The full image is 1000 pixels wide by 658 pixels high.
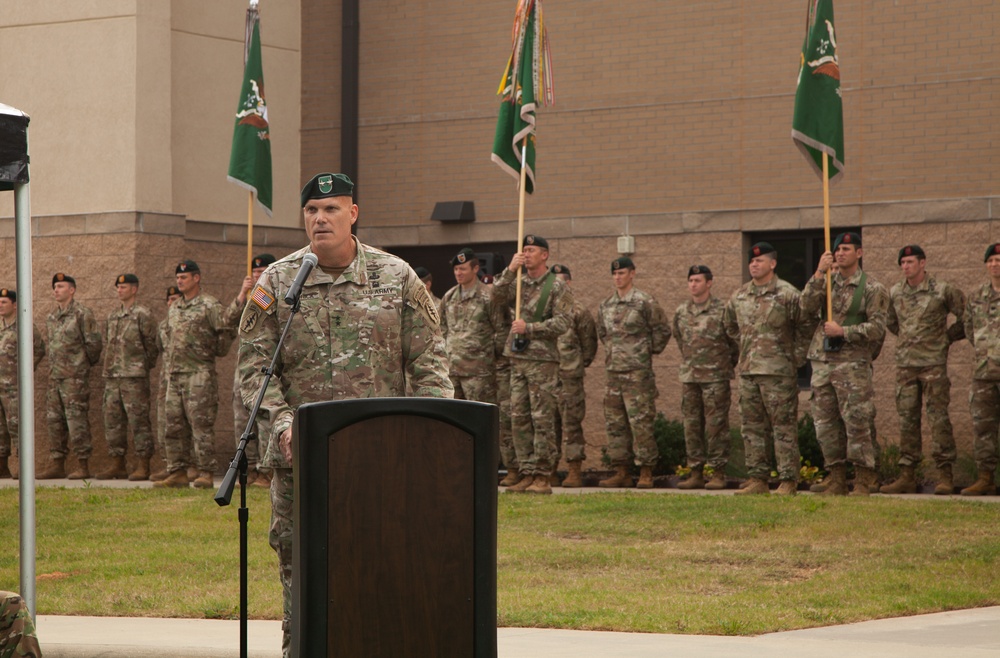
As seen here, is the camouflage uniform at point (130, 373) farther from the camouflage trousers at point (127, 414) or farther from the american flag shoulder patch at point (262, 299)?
the american flag shoulder patch at point (262, 299)

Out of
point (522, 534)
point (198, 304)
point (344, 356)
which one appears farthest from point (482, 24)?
point (344, 356)

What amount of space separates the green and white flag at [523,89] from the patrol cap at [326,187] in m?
8.40

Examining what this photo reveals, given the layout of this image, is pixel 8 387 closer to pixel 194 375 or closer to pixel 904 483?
pixel 194 375

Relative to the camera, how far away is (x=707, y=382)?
1588 centimetres

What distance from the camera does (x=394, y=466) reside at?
5.00 meters

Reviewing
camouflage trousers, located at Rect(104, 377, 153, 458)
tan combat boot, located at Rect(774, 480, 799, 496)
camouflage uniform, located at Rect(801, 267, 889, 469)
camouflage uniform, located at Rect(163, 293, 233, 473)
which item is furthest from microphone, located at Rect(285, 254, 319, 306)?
camouflage trousers, located at Rect(104, 377, 153, 458)

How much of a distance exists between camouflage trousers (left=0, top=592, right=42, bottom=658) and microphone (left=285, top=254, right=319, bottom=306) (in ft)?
5.10

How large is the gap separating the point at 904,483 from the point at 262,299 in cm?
1015

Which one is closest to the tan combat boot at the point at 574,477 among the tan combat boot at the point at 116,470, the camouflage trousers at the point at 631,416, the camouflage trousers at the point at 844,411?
the camouflage trousers at the point at 631,416

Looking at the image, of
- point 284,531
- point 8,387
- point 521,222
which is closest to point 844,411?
point 521,222

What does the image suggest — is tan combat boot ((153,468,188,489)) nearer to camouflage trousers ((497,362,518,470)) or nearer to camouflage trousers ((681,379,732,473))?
camouflage trousers ((497,362,518,470))

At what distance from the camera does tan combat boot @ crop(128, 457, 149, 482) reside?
58.4 ft

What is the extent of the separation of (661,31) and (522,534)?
8587 mm

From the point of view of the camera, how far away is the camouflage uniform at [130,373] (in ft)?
57.8
